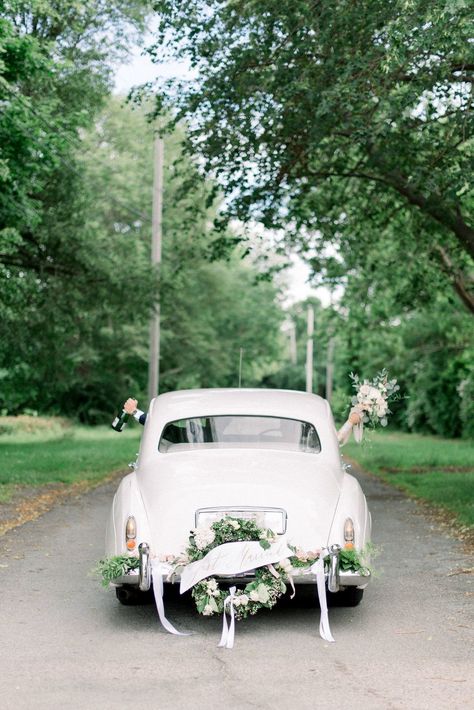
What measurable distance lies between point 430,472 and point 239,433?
1445cm

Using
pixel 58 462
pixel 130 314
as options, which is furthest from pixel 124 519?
pixel 130 314

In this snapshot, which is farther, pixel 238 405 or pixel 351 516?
pixel 238 405

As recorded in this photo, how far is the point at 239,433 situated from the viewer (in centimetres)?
819

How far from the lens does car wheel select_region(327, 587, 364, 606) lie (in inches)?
297

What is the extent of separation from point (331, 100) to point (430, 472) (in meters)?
11.4

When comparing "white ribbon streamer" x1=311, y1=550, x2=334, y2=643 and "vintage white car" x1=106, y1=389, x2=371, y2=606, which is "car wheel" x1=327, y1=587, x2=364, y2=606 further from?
"white ribbon streamer" x1=311, y1=550, x2=334, y2=643

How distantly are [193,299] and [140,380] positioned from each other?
5637mm

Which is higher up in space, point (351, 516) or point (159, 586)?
point (351, 516)

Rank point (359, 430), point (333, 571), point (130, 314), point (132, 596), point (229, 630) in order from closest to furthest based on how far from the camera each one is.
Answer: point (229, 630), point (333, 571), point (132, 596), point (359, 430), point (130, 314)

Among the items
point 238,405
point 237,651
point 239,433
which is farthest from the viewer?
point 238,405

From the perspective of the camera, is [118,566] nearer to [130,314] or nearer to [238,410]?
[238,410]

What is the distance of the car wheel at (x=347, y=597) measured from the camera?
7535 millimetres

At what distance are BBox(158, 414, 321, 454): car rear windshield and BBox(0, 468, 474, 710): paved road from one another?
1276 millimetres

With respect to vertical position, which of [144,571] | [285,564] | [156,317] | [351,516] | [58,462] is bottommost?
[58,462]
